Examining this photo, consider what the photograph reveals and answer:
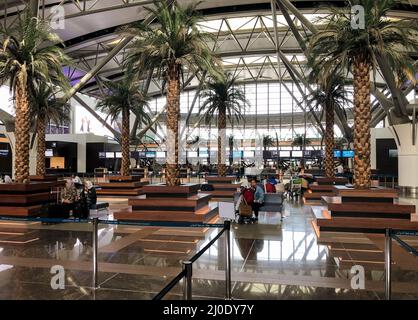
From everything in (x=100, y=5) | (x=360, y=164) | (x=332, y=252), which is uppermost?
(x=100, y=5)

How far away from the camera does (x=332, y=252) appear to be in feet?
25.0

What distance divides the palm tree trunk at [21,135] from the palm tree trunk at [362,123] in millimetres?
11205

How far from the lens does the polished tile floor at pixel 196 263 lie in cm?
513

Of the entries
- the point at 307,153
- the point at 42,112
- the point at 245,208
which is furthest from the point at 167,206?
the point at 307,153

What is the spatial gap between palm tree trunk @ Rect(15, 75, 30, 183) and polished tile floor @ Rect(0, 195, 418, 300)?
109 inches

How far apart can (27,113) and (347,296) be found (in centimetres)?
1233

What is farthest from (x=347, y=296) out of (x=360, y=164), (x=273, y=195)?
(x=273, y=195)

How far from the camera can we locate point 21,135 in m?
12.8

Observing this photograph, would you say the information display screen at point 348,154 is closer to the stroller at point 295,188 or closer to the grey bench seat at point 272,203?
the stroller at point 295,188

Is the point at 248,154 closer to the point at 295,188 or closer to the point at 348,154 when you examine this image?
the point at 348,154

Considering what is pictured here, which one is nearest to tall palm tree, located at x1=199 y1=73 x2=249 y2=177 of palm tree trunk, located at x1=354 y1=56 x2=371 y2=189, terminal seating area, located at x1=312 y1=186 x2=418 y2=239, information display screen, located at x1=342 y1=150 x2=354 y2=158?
palm tree trunk, located at x1=354 y1=56 x2=371 y2=189

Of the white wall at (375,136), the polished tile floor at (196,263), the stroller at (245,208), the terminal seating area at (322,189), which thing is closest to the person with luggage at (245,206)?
the stroller at (245,208)
